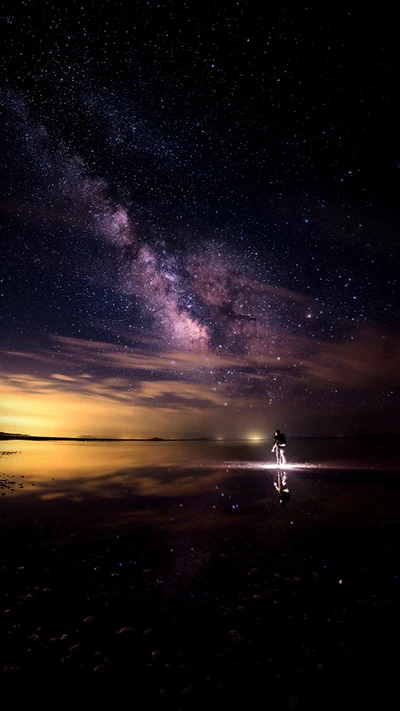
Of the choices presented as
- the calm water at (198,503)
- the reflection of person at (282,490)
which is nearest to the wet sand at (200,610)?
the calm water at (198,503)

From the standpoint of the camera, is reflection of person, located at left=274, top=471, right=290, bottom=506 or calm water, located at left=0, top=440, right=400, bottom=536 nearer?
calm water, located at left=0, top=440, right=400, bottom=536

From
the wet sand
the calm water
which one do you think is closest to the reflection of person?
the calm water

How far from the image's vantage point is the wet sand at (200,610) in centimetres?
387

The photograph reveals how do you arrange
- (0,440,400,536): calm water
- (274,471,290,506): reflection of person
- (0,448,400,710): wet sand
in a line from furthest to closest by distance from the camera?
(274,471,290,506): reflection of person, (0,440,400,536): calm water, (0,448,400,710): wet sand

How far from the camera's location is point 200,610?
18.1ft

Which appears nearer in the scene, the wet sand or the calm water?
the wet sand

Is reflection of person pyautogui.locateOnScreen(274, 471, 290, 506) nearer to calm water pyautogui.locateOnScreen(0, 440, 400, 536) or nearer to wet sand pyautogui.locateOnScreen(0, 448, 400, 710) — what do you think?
calm water pyautogui.locateOnScreen(0, 440, 400, 536)

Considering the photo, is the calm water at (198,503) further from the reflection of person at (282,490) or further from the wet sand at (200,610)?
the reflection of person at (282,490)

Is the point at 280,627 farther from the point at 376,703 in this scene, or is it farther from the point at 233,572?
the point at 233,572

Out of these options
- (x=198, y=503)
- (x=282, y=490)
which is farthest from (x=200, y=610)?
(x=282, y=490)

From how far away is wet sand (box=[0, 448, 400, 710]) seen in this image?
3.87 metres

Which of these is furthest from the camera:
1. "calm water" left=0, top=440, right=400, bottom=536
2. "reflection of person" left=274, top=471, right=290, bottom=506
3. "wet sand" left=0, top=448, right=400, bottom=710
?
"reflection of person" left=274, top=471, right=290, bottom=506

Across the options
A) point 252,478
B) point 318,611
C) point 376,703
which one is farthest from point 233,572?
point 252,478

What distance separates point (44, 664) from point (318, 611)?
3873 mm
